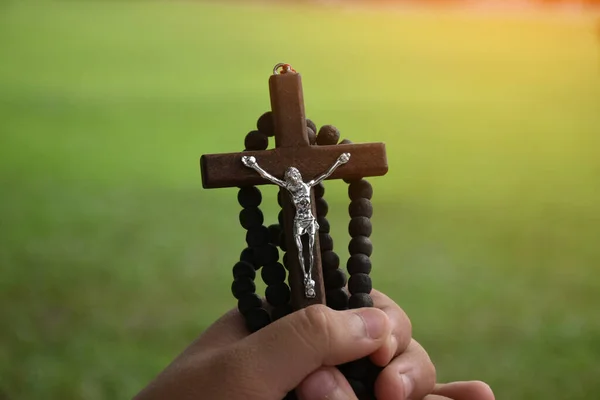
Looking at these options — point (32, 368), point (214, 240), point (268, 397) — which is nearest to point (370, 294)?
point (268, 397)

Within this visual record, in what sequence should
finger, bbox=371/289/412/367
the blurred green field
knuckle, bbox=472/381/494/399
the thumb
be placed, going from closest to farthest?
the thumb, finger, bbox=371/289/412/367, knuckle, bbox=472/381/494/399, the blurred green field

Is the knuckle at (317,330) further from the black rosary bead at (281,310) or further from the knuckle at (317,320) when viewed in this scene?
the black rosary bead at (281,310)

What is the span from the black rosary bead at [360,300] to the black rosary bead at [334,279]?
34 mm

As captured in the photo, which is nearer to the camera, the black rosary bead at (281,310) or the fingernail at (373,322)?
the fingernail at (373,322)

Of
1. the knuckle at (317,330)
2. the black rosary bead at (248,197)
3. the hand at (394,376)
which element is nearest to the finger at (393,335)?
the hand at (394,376)

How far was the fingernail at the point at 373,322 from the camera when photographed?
85 centimetres

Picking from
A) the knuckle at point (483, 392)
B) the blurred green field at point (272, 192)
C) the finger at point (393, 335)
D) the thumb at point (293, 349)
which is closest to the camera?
the thumb at point (293, 349)

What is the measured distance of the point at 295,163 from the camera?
943 mm

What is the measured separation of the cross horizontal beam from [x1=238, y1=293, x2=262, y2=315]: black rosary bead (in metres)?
0.14

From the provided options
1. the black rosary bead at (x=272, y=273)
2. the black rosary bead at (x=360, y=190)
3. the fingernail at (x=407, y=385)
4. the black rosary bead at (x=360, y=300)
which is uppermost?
the black rosary bead at (x=360, y=190)

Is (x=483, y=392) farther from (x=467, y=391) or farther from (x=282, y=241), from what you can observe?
(x=282, y=241)

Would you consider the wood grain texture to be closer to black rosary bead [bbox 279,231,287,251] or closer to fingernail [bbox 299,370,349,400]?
black rosary bead [bbox 279,231,287,251]

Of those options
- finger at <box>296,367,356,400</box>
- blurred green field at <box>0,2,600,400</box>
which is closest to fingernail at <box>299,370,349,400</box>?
finger at <box>296,367,356,400</box>

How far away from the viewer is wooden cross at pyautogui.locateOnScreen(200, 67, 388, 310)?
91 centimetres
